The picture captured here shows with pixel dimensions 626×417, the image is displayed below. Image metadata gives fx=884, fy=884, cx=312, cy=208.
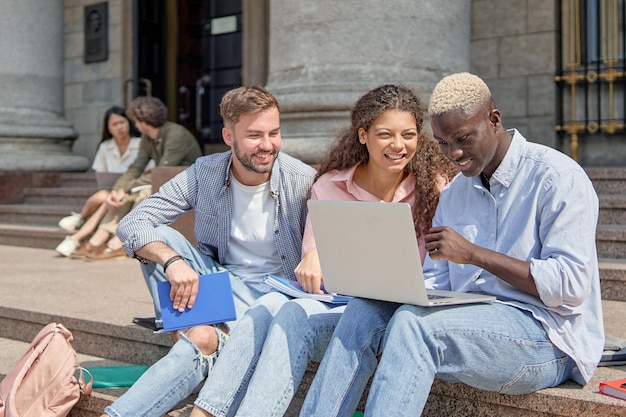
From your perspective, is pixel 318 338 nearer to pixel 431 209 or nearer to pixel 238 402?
pixel 238 402

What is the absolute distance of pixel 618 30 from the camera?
7.09 m

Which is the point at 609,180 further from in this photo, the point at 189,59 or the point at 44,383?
the point at 189,59

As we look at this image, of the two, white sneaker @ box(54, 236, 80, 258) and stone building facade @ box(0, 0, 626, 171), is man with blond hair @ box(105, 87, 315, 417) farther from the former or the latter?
white sneaker @ box(54, 236, 80, 258)

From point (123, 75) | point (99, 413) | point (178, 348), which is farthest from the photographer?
point (123, 75)

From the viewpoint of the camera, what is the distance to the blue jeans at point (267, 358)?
9.46ft

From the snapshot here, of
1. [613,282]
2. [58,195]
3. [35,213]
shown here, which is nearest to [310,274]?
[613,282]

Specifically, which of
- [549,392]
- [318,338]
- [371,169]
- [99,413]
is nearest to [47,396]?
[99,413]

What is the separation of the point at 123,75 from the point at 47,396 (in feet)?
26.6

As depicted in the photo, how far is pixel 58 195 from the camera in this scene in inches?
380

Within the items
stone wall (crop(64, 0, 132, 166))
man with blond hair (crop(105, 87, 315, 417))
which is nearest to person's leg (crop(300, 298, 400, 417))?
man with blond hair (crop(105, 87, 315, 417))

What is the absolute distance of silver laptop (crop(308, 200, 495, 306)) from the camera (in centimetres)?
264

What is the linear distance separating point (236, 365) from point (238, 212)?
3.08 ft

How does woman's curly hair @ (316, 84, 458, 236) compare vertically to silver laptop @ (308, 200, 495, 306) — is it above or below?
above

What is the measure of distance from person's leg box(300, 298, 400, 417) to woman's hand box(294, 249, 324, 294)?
1.48ft
